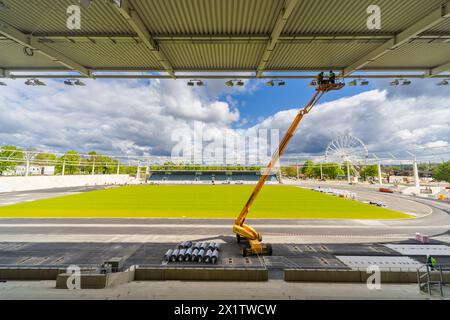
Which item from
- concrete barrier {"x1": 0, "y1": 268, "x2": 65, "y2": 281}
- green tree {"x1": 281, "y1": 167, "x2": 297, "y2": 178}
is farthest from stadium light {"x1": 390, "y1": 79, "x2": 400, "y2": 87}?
green tree {"x1": 281, "y1": 167, "x2": 297, "y2": 178}

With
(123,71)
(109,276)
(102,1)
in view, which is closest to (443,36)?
(102,1)

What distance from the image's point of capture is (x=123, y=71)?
1082cm

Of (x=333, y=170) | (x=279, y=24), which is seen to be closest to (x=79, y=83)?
(x=279, y=24)

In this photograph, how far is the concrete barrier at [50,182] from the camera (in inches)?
1840

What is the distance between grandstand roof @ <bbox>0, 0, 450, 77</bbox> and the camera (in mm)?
7008

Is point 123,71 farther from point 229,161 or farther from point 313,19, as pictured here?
point 229,161

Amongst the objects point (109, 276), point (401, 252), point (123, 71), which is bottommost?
point (401, 252)

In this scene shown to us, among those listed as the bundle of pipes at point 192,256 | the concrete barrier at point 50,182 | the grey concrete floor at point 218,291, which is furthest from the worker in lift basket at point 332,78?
the concrete barrier at point 50,182

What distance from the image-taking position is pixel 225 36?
8320 mm

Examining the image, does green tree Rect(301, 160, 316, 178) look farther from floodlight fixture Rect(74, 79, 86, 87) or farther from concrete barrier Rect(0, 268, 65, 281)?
concrete barrier Rect(0, 268, 65, 281)

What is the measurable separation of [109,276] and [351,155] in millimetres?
93925

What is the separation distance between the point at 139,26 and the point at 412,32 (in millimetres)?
10670

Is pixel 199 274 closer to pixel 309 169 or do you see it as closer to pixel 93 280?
pixel 93 280

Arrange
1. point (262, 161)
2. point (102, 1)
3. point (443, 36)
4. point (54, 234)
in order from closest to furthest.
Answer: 1. point (102, 1)
2. point (443, 36)
3. point (54, 234)
4. point (262, 161)
